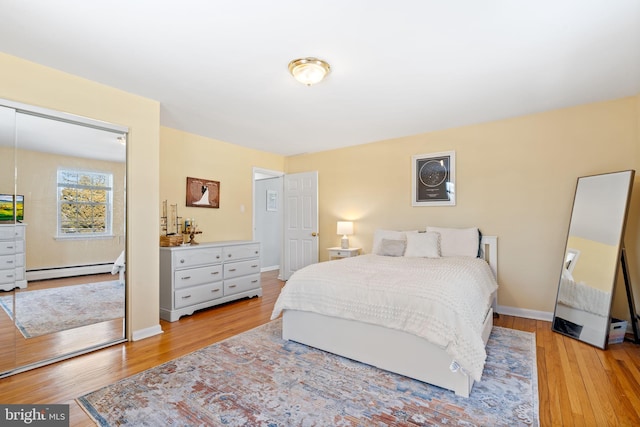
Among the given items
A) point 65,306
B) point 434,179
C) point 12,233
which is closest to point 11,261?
point 12,233

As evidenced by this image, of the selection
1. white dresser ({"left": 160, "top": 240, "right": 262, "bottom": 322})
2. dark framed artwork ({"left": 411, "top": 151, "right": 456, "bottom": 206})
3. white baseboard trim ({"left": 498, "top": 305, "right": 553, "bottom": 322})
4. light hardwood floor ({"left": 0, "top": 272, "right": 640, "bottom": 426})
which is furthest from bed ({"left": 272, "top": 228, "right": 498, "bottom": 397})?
white dresser ({"left": 160, "top": 240, "right": 262, "bottom": 322})

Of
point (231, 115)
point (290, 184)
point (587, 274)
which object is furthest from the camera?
point (290, 184)

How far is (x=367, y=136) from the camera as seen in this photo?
4.46m

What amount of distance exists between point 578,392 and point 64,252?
4.08 metres

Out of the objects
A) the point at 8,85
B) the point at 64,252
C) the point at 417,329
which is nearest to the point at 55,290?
the point at 64,252

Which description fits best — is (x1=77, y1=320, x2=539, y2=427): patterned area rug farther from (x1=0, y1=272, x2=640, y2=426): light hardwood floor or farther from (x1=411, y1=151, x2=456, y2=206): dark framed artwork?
(x1=411, y1=151, x2=456, y2=206): dark framed artwork

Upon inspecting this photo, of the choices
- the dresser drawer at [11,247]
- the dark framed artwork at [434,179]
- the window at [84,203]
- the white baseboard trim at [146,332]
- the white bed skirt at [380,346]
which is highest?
the dark framed artwork at [434,179]

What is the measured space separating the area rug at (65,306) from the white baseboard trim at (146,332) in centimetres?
23

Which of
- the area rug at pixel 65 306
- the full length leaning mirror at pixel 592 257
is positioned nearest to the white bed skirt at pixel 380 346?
the full length leaning mirror at pixel 592 257

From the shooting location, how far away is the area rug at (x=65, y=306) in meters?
2.39

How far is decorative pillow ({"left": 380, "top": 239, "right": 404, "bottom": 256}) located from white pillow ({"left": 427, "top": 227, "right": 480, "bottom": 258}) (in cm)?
48

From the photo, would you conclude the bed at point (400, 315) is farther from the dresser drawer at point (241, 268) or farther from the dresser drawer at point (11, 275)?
the dresser drawer at point (11, 275)

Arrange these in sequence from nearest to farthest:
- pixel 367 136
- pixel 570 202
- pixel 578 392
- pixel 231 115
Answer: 1. pixel 578 392
2. pixel 570 202
3. pixel 231 115
4. pixel 367 136

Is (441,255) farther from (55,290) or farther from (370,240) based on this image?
(55,290)
